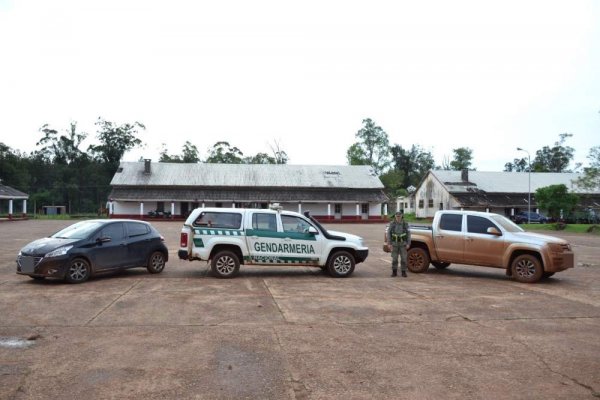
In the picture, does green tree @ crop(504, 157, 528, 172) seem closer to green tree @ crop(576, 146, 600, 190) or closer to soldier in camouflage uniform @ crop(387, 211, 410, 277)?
green tree @ crop(576, 146, 600, 190)

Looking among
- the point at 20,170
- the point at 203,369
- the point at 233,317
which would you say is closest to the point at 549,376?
the point at 203,369

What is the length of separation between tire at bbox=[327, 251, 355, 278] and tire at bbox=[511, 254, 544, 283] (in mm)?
4111

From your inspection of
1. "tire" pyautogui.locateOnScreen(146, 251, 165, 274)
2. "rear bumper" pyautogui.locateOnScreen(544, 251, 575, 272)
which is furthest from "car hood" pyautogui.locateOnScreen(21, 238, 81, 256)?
"rear bumper" pyautogui.locateOnScreen(544, 251, 575, 272)

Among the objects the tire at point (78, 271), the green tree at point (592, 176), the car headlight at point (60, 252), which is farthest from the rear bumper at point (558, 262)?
the green tree at point (592, 176)

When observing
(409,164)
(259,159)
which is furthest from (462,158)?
(259,159)

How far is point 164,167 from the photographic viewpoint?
216 feet

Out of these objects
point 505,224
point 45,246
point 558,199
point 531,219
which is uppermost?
point 558,199

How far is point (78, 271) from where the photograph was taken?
37.7 feet

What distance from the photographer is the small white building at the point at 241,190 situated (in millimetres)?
60344

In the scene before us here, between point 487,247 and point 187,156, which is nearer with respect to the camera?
point 487,247

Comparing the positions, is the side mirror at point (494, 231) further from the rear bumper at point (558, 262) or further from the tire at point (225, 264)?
the tire at point (225, 264)

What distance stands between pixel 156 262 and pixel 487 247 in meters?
8.73

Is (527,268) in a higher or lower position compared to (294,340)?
higher

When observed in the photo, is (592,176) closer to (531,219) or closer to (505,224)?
(531,219)
